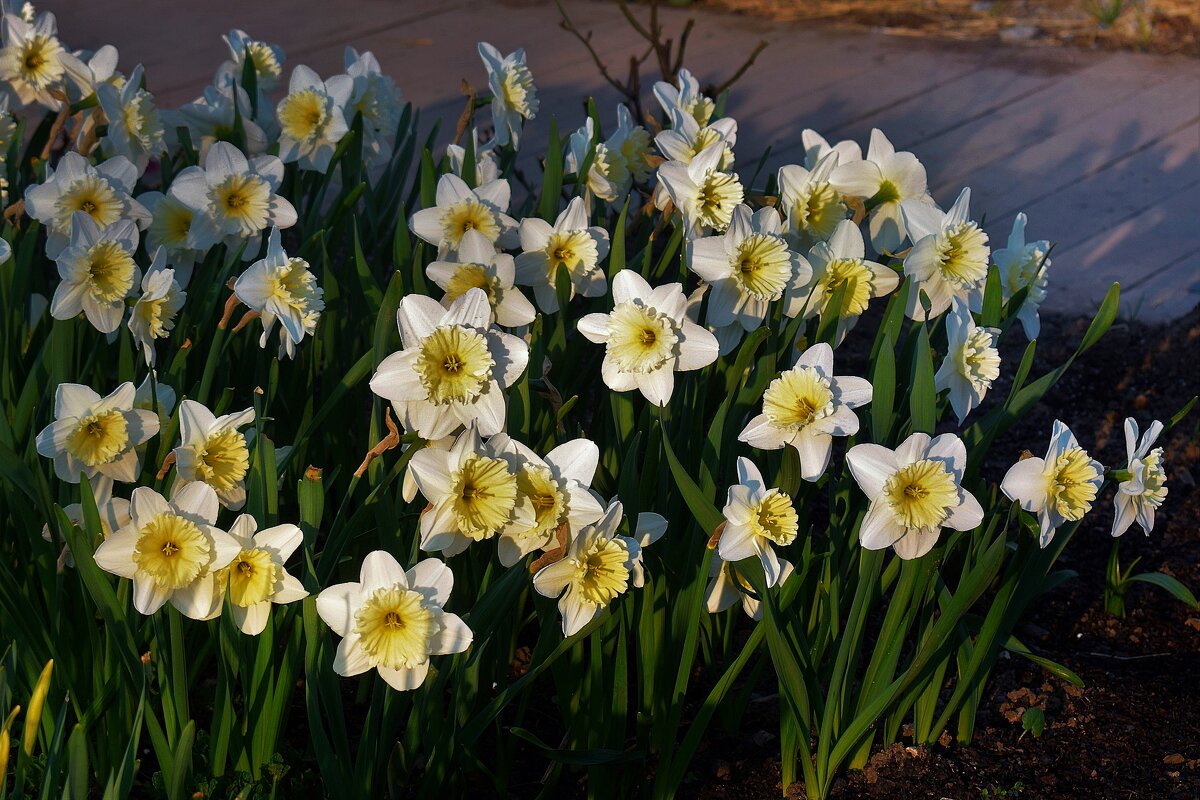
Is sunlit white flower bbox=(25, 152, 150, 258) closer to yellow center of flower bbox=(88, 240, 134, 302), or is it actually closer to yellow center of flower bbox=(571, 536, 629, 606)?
yellow center of flower bbox=(88, 240, 134, 302)

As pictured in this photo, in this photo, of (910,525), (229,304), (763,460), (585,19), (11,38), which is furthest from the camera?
(585,19)

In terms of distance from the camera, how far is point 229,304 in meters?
1.40

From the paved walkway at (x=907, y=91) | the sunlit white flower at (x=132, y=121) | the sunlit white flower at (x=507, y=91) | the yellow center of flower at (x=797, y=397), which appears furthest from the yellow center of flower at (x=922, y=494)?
the paved walkway at (x=907, y=91)

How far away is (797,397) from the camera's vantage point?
1.25 meters

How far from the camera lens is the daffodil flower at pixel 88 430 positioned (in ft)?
4.17

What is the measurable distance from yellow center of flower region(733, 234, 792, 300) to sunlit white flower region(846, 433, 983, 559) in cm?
23

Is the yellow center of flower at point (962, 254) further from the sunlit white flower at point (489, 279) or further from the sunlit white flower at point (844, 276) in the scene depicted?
the sunlit white flower at point (489, 279)

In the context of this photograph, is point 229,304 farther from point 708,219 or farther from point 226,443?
point 708,219

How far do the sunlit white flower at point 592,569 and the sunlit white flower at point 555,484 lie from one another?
2 centimetres

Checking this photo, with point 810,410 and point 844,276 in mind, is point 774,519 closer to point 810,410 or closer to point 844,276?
point 810,410

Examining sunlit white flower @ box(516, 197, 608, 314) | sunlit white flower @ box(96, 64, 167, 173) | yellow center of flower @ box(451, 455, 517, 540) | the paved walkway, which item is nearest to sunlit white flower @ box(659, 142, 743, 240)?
sunlit white flower @ box(516, 197, 608, 314)

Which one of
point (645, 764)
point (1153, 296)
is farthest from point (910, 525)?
point (1153, 296)

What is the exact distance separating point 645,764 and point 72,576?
2.41 feet

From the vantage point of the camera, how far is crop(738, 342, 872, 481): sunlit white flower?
1.24 metres
